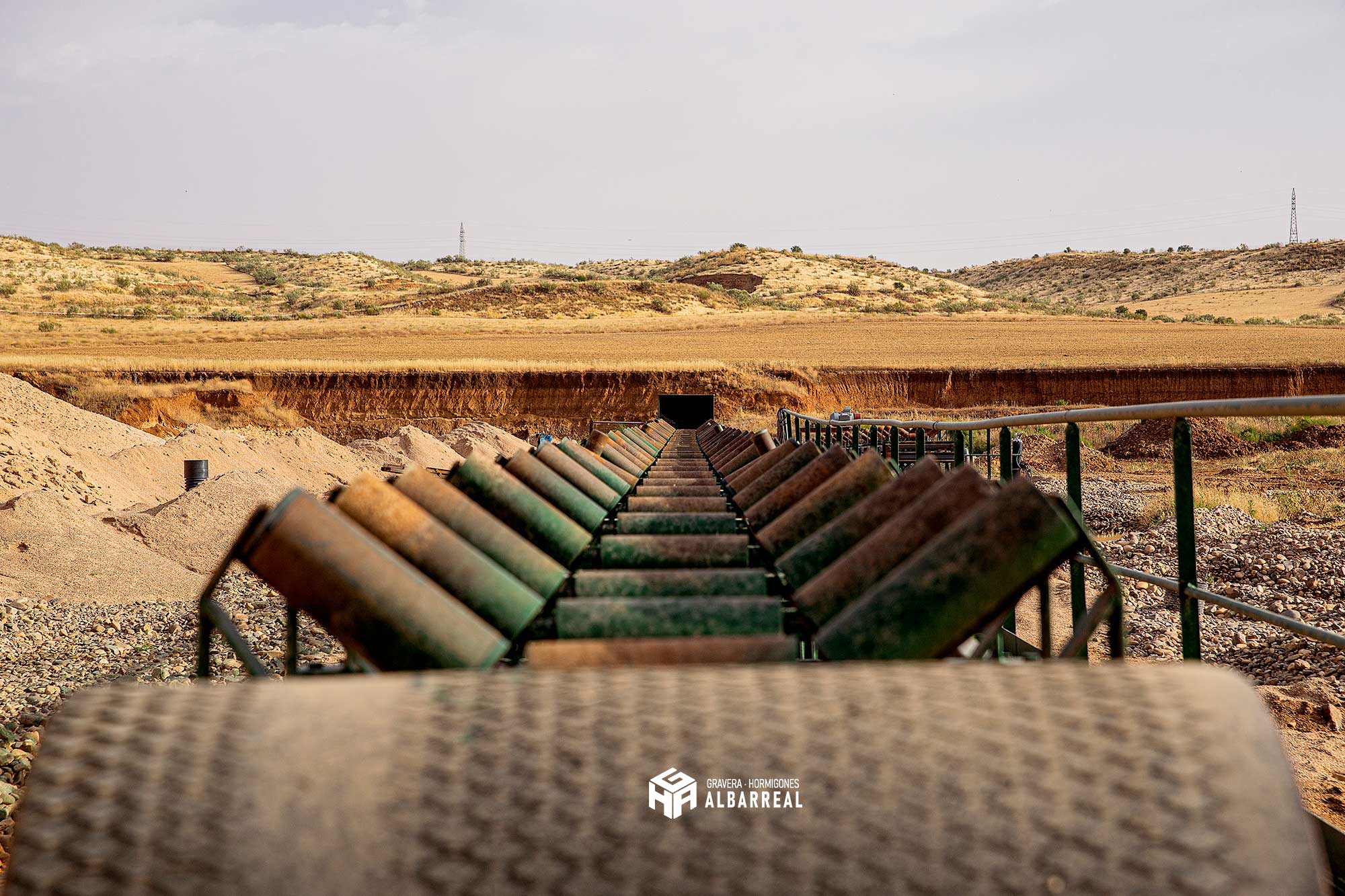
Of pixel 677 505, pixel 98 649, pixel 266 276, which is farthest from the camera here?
pixel 266 276

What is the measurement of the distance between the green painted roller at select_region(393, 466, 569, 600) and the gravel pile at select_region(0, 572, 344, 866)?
3848mm

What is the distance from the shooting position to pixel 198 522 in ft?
A: 45.1

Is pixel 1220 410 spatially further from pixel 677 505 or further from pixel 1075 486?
pixel 677 505

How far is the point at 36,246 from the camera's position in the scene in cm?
9412

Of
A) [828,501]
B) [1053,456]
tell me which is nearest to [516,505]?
[828,501]

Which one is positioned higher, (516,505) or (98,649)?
(516,505)

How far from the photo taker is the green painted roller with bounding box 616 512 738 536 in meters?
4.06

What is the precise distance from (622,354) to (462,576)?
46.1m

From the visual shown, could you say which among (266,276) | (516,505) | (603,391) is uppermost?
(266,276)

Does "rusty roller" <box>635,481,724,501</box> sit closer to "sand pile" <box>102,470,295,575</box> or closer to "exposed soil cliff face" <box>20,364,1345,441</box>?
Answer: "sand pile" <box>102,470,295,575</box>

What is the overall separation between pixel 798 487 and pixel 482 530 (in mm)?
1473

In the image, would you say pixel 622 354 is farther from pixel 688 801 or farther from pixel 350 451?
pixel 688 801
